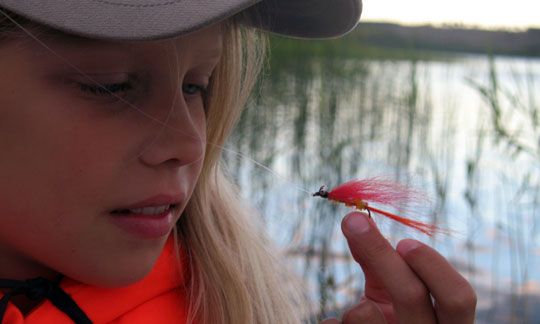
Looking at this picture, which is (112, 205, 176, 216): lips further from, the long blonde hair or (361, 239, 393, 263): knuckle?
(361, 239, 393, 263): knuckle

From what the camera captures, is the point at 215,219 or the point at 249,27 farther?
the point at 215,219

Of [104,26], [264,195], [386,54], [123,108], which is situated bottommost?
[264,195]

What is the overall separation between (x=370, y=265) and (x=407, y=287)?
0.08m

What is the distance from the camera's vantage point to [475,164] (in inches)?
138

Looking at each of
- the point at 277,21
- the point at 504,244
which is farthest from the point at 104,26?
the point at 504,244

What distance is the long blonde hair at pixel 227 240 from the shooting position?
120 centimetres

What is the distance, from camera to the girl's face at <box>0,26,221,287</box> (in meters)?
0.86

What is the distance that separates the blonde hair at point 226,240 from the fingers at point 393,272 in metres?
0.37

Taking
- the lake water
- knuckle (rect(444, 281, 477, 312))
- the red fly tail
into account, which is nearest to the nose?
the red fly tail

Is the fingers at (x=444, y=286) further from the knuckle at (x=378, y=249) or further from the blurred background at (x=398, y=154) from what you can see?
the blurred background at (x=398, y=154)

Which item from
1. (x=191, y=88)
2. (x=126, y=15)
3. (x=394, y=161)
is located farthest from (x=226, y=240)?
(x=394, y=161)

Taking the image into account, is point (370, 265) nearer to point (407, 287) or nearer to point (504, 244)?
point (407, 287)

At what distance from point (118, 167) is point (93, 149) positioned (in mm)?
52

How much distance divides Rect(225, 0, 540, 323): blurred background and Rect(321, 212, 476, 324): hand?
78.9 inches
